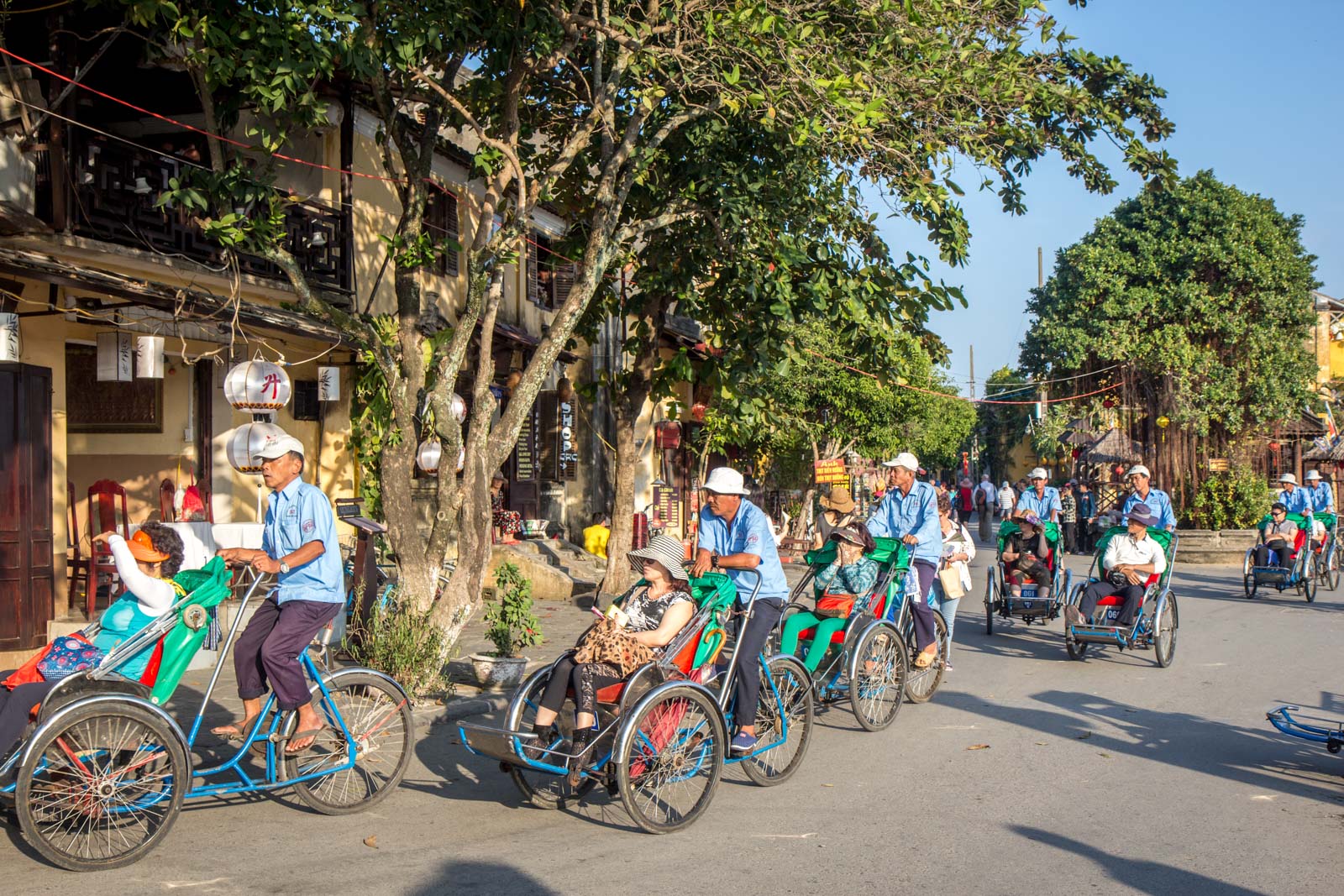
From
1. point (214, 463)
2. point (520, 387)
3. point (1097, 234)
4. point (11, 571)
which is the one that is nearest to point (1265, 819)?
point (520, 387)

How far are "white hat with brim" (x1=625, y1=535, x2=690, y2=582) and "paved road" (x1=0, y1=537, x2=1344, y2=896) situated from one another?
1.32 m

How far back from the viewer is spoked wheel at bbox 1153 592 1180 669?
1073cm

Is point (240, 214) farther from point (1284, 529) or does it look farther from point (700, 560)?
point (1284, 529)

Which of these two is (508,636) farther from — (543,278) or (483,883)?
(543,278)

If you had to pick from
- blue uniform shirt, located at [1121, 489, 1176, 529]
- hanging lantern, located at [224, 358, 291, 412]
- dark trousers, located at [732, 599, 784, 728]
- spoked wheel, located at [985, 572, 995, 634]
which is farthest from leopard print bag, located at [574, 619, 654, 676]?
spoked wheel, located at [985, 572, 995, 634]

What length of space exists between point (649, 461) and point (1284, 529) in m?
12.9

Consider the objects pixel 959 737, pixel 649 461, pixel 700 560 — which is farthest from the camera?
pixel 649 461

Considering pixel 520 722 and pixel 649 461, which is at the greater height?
pixel 649 461

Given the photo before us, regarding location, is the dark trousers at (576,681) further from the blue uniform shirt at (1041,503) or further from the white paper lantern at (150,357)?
the blue uniform shirt at (1041,503)

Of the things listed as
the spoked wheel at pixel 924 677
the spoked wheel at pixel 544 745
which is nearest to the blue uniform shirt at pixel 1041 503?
the spoked wheel at pixel 924 677

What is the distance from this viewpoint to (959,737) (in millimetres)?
8070

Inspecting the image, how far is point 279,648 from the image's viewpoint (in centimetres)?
586

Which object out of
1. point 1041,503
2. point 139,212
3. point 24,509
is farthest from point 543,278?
point 24,509

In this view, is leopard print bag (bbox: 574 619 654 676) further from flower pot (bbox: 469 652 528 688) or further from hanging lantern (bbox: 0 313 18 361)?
hanging lantern (bbox: 0 313 18 361)
